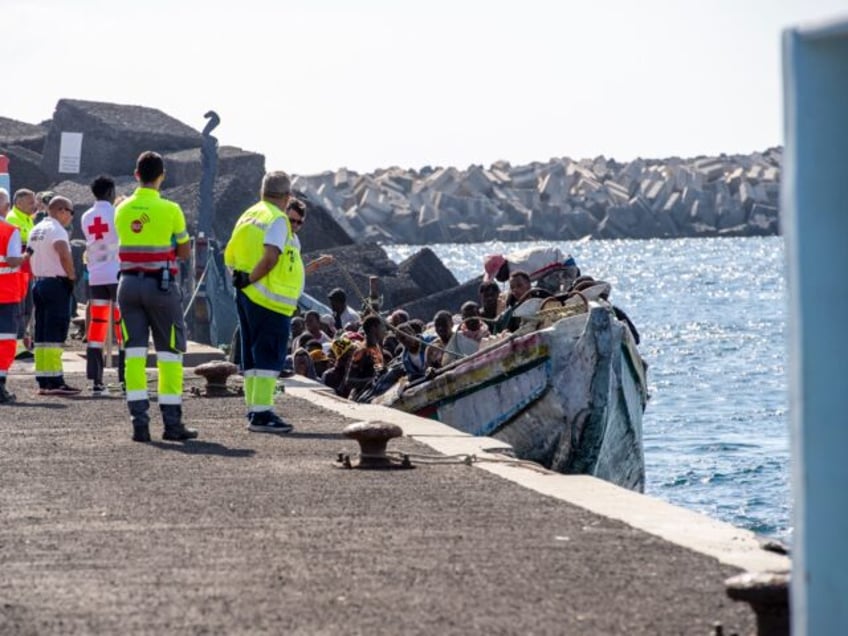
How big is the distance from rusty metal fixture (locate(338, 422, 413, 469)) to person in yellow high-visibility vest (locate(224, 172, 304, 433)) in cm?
207

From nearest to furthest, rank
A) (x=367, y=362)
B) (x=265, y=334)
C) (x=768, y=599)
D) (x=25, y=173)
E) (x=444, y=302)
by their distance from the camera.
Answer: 1. (x=768, y=599)
2. (x=265, y=334)
3. (x=367, y=362)
4. (x=444, y=302)
5. (x=25, y=173)

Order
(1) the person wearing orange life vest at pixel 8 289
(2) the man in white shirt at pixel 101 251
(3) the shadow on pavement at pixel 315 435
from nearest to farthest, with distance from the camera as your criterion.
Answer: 1. (3) the shadow on pavement at pixel 315 435
2. (1) the person wearing orange life vest at pixel 8 289
3. (2) the man in white shirt at pixel 101 251

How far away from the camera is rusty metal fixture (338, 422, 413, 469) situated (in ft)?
36.6

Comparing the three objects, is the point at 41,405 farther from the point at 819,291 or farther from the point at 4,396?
the point at 819,291

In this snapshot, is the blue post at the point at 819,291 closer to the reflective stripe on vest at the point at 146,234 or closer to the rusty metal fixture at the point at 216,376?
the reflective stripe on vest at the point at 146,234

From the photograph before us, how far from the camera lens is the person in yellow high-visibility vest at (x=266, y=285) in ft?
43.7

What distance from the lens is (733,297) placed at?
85.9 meters

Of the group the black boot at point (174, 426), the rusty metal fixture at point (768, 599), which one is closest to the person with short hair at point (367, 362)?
the black boot at point (174, 426)

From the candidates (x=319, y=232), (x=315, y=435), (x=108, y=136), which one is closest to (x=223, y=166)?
(x=319, y=232)

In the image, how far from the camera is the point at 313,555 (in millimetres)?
8195

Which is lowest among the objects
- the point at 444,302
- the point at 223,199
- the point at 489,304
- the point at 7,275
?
the point at 7,275

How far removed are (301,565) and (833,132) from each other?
3712mm

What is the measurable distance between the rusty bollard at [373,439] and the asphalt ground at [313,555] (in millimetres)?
197

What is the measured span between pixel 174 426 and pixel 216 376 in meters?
3.58
